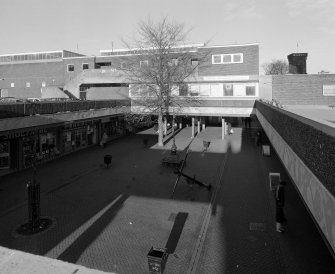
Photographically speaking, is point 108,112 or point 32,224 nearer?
point 32,224

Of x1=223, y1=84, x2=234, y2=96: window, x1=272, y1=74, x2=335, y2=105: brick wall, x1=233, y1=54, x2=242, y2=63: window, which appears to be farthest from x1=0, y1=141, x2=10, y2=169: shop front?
x1=272, y1=74, x2=335, y2=105: brick wall

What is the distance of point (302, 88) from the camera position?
39969 millimetres

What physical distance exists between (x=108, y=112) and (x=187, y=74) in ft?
A: 30.9

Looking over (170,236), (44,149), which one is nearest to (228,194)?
(170,236)

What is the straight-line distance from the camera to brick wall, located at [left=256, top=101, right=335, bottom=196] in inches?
278

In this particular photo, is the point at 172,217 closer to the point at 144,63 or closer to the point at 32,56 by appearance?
the point at 144,63

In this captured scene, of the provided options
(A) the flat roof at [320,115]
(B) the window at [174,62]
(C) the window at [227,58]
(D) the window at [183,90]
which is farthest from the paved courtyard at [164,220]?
(C) the window at [227,58]

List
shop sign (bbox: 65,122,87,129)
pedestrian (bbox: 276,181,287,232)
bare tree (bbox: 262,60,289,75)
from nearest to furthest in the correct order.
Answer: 1. pedestrian (bbox: 276,181,287,232)
2. shop sign (bbox: 65,122,87,129)
3. bare tree (bbox: 262,60,289,75)

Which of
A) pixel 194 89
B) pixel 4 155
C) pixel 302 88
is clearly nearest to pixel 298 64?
pixel 302 88

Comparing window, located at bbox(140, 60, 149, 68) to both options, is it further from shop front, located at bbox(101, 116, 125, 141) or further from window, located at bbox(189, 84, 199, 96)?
shop front, located at bbox(101, 116, 125, 141)

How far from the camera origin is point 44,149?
24562mm

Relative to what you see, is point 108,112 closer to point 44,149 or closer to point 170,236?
point 44,149

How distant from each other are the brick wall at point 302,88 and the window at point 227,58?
8.68m

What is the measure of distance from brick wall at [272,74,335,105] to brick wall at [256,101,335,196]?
30097mm
